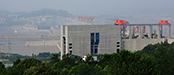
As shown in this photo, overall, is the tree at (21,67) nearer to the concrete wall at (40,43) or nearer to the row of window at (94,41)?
the row of window at (94,41)

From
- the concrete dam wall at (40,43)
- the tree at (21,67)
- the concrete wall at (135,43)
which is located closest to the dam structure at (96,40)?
the concrete wall at (135,43)

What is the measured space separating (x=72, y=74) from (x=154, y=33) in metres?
37.9

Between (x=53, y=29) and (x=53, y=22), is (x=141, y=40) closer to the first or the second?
(x=53, y=29)

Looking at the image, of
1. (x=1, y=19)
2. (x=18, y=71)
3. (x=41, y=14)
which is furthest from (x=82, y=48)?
(x=41, y=14)

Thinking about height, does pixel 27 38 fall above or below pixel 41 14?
below

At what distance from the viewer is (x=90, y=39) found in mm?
41188

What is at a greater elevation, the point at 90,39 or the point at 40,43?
the point at 90,39

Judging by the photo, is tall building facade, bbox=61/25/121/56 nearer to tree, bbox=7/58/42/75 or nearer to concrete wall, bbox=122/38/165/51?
concrete wall, bbox=122/38/165/51

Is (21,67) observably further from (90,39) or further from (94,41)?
(94,41)

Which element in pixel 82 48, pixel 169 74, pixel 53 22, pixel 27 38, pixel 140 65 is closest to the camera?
pixel 140 65

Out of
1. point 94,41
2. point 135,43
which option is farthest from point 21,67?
point 135,43

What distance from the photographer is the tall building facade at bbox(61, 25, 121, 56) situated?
40.5 meters

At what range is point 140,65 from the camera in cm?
1030

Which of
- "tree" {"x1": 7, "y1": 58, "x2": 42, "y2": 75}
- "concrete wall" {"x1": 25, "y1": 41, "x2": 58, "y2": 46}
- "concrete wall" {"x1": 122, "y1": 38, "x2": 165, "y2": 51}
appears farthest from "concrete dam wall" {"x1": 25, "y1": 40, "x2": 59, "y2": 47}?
"tree" {"x1": 7, "y1": 58, "x2": 42, "y2": 75}
